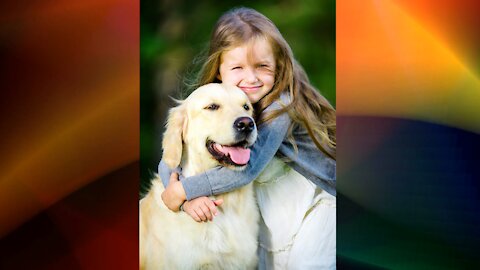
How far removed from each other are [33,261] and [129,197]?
0.79m

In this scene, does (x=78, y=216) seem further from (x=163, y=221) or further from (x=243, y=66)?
(x=243, y=66)

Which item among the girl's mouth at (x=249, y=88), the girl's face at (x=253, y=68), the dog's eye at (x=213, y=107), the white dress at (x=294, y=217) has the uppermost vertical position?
the girl's face at (x=253, y=68)

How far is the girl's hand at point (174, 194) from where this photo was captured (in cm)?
309

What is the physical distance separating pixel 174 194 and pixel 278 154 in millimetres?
593

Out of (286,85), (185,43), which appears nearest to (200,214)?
(286,85)

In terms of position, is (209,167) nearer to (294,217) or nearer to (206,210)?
(206,210)

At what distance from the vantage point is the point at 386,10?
3.07m

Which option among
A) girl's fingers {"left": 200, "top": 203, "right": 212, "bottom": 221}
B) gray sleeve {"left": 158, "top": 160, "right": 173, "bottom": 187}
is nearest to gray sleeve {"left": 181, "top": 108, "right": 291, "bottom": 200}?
girl's fingers {"left": 200, "top": 203, "right": 212, "bottom": 221}

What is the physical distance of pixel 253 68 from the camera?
9.89 ft

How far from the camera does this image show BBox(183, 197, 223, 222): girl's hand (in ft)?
10.0

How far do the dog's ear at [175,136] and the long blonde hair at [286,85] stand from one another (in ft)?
1.07

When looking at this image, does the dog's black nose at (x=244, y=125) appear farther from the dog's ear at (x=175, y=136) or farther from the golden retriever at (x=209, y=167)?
the dog's ear at (x=175, y=136)

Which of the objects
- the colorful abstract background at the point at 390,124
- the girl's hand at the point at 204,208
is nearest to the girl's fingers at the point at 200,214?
the girl's hand at the point at 204,208

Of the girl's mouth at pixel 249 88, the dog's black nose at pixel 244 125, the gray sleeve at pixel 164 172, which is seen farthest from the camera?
the gray sleeve at pixel 164 172
